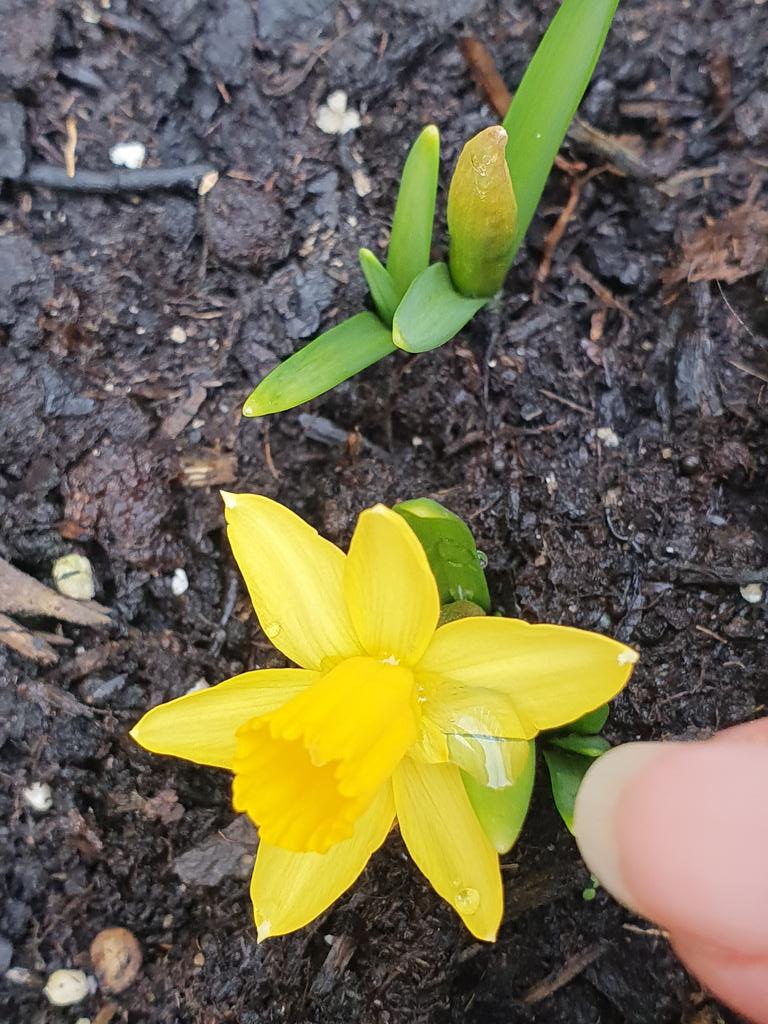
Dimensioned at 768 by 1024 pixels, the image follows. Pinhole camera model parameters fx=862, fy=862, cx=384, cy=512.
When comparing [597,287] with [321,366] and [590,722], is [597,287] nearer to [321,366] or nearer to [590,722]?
[321,366]

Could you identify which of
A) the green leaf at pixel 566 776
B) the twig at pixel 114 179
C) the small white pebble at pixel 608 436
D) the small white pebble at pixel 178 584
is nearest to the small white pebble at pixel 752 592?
the small white pebble at pixel 608 436

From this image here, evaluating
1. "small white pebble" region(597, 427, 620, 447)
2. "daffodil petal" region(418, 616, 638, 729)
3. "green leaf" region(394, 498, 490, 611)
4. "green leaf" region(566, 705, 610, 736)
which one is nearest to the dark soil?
"small white pebble" region(597, 427, 620, 447)

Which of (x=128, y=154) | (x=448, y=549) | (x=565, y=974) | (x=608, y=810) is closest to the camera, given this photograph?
(x=608, y=810)

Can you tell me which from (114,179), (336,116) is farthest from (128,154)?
(336,116)

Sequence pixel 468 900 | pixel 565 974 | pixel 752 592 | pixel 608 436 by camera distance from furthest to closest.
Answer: pixel 608 436
pixel 752 592
pixel 565 974
pixel 468 900

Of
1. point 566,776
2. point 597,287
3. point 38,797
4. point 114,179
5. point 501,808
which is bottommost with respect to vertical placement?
point 38,797

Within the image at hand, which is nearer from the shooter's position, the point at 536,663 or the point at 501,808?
the point at 536,663
